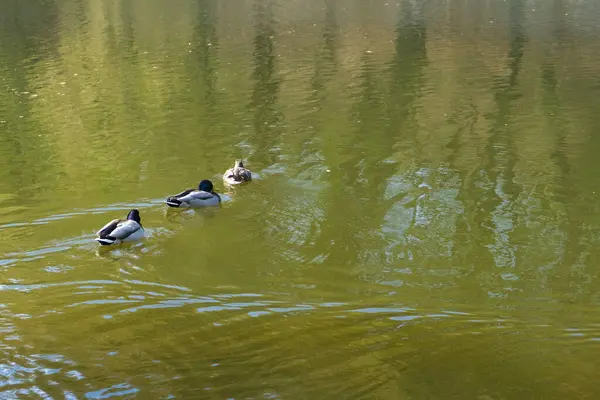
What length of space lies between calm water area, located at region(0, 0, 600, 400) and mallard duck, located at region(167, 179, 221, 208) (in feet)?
0.93

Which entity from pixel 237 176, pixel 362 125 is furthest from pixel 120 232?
pixel 362 125

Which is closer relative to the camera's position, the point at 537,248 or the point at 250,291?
the point at 250,291

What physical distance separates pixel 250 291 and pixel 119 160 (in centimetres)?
852

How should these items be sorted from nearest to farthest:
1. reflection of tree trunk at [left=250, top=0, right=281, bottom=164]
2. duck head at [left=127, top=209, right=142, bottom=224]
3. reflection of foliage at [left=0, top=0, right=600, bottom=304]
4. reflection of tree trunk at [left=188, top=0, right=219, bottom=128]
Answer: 1. duck head at [left=127, top=209, right=142, bottom=224]
2. reflection of foliage at [left=0, top=0, right=600, bottom=304]
3. reflection of tree trunk at [left=250, top=0, right=281, bottom=164]
4. reflection of tree trunk at [left=188, top=0, right=219, bottom=128]

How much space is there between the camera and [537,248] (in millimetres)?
11781

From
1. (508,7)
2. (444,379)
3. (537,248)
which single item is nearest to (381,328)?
(444,379)

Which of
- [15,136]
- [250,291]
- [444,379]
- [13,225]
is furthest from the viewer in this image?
[15,136]

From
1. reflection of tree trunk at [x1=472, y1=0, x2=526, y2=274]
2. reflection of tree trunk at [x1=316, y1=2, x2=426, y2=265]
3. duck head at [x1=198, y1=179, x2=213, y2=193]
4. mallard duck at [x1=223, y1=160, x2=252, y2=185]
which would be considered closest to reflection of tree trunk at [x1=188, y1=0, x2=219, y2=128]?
reflection of tree trunk at [x1=316, y1=2, x2=426, y2=265]

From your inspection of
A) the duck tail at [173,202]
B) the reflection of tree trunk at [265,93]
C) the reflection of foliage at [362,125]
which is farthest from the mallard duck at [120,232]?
the reflection of tree trunk at [265,93]

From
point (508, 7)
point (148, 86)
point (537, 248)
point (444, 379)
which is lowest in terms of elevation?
point (444, 379)

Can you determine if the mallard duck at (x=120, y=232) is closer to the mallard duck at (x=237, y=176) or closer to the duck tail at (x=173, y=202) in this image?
the duck tail at (x=173, y=202)

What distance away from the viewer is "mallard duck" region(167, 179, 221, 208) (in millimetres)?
13844

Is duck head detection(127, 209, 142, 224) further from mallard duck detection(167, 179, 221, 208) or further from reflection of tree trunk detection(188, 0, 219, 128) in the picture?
reflection of tree trunk detection(188, 0, 219, 128)

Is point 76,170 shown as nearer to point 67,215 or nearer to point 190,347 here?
point 67,215
